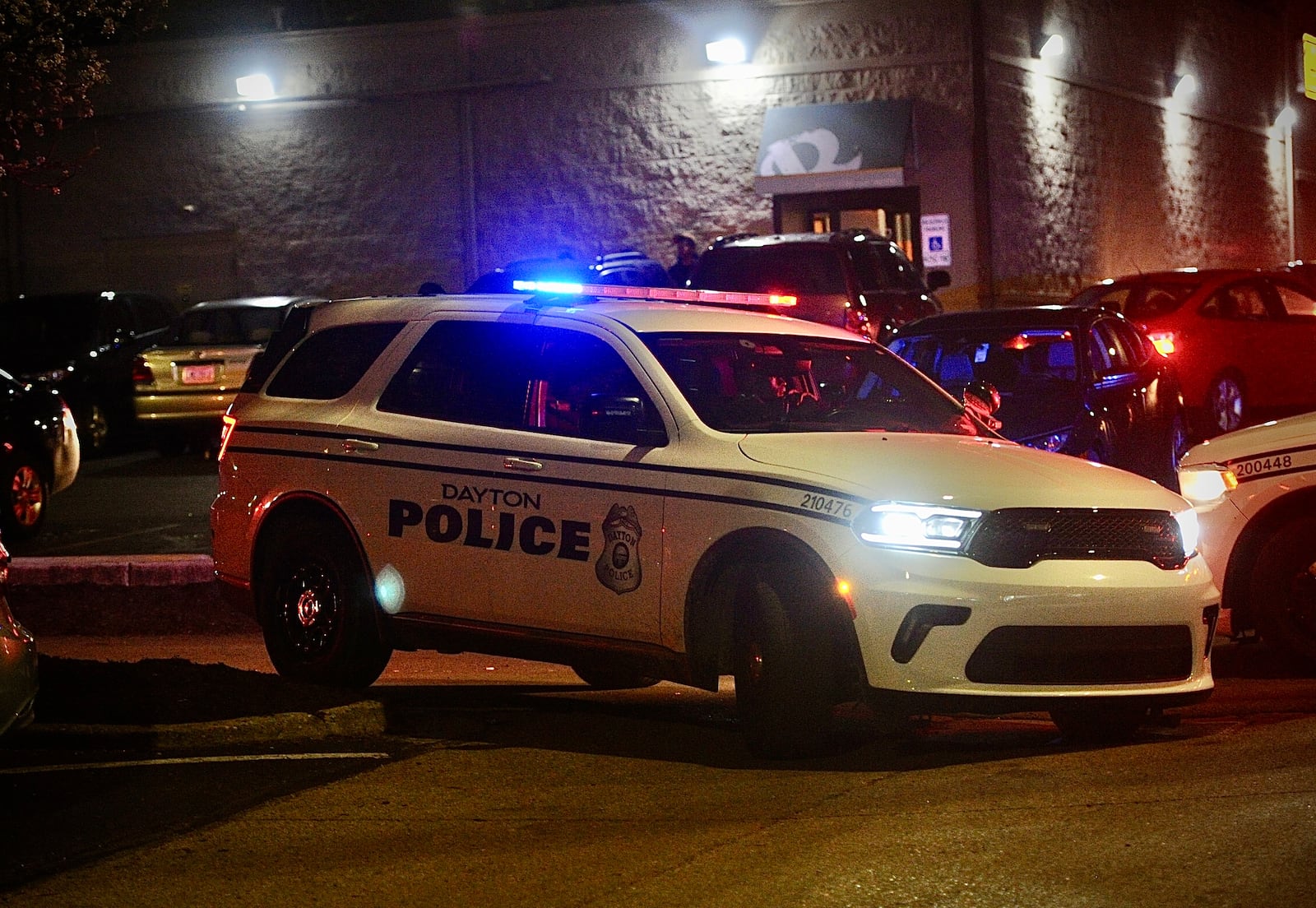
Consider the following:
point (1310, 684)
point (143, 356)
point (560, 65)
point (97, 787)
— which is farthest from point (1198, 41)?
point (97, 787)

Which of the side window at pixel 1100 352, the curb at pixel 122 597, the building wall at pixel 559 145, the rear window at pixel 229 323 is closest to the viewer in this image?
the curb at pixel 122 597

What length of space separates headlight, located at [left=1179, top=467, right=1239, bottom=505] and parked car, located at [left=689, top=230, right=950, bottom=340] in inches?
313

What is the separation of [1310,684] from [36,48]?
9179 mm

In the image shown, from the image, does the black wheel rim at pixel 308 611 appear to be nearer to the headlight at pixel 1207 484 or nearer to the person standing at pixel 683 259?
the headlight at pixel 1207 484

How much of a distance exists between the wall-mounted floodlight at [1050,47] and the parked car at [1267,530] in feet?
61.6

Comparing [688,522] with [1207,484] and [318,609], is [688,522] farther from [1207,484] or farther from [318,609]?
[1207,484]

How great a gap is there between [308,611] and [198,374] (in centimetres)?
1154

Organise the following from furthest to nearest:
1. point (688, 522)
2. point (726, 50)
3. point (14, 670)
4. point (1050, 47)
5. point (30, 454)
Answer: point (1050, 47), point (726, 50), point (30, 454), point (688, 522), point (14, 670)

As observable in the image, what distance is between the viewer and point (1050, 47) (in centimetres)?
2703

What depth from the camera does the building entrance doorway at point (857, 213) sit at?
26.3m

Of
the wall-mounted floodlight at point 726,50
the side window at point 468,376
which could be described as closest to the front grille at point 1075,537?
the side window at point 468,376

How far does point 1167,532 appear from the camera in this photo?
705 centimetres

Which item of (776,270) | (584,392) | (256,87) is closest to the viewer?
(584,392)

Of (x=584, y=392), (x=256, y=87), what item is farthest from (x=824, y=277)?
(x=256, y=87)
